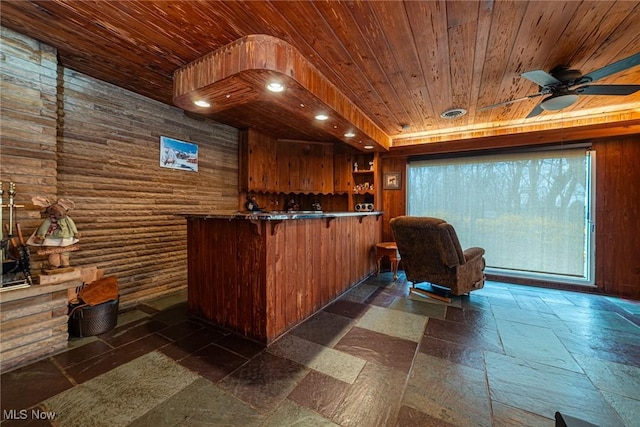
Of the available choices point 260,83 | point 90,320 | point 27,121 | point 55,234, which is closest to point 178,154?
point 27,121

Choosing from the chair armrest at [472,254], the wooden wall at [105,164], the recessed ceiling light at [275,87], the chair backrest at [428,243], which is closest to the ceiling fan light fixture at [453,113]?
the chair backrest at [428,243]

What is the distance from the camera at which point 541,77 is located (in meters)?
2.04

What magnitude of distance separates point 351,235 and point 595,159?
3.67m

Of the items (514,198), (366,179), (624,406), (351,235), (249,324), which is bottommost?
(624,406)

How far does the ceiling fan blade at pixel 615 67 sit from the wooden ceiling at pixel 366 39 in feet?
0.82

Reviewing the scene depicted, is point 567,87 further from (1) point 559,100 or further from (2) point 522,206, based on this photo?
(2) point 522,206

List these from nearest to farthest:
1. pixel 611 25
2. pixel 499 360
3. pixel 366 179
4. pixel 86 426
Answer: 1. pixel 86 426
2. pixel 611 25
3. pixel 499 360
4. pixel 366 179

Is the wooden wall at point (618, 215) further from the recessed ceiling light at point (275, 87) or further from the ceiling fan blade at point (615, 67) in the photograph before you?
the recessed ceiling light at point (275, 87)

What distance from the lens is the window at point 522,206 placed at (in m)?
3.58

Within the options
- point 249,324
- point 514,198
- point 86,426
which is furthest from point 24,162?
point 514,198

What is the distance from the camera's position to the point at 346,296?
3.27 meters

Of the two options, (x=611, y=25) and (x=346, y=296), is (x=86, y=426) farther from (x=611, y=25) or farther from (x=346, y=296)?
(x=611, y=25)

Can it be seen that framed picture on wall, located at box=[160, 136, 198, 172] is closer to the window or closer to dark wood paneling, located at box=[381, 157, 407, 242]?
dark wood paneling, located at box=[381, 157, 407, 242]

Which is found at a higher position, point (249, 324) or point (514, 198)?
point (514, 198)
